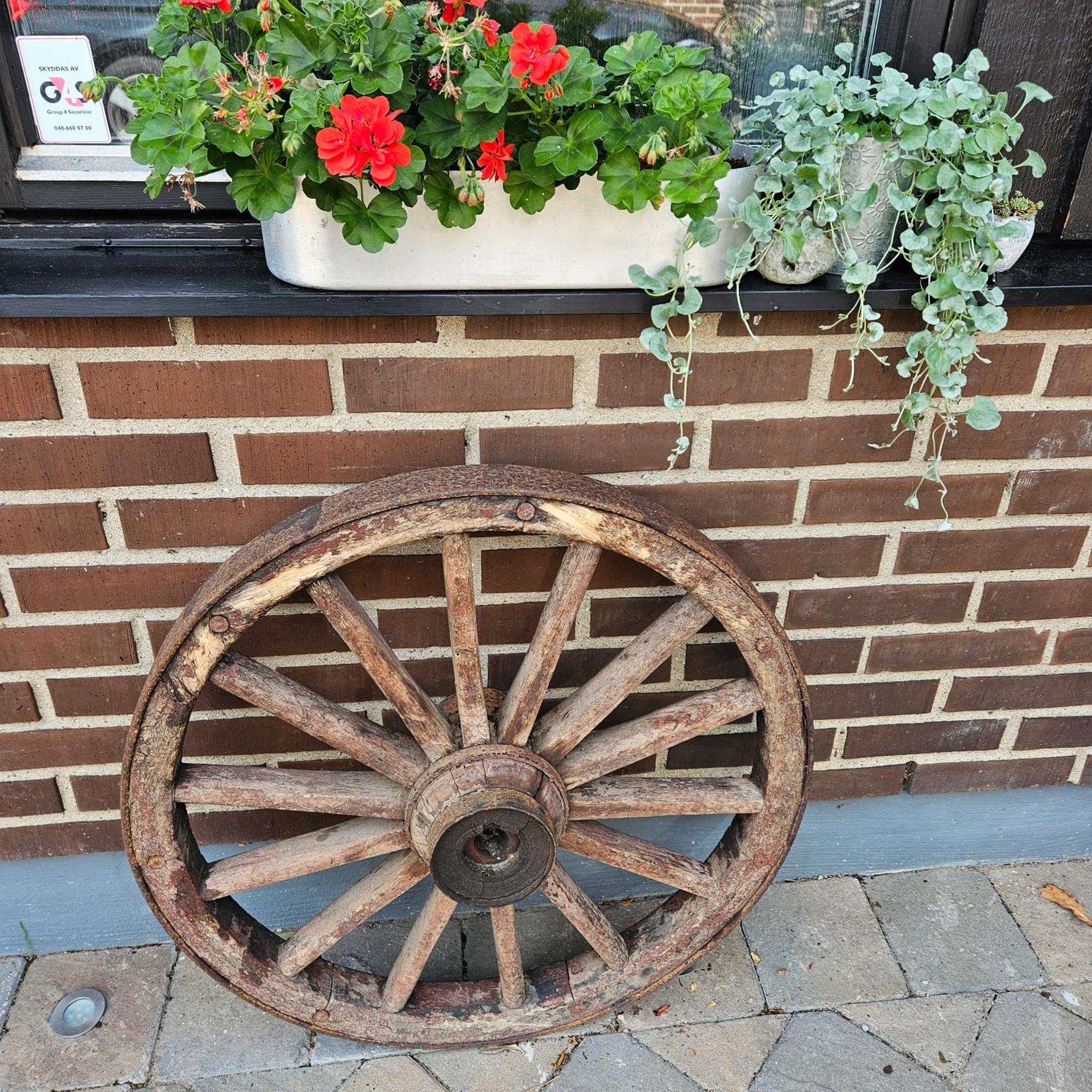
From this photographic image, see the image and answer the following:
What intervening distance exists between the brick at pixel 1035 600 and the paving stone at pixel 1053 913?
525 millimetres

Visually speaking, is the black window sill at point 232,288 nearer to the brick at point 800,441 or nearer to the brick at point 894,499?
the brick at point 800,441

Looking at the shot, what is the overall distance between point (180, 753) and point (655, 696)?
2.37ft

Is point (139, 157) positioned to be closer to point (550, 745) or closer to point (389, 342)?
point (389, 342)

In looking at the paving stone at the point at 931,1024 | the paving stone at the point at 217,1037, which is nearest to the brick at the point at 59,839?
the paving stone at the point at 217,1037

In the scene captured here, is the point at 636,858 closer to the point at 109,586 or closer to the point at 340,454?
the point at 340,454

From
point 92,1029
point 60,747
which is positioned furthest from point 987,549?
point 92,1029

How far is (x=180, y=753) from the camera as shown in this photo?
127cm

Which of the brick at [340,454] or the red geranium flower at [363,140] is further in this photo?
the brick at [340,454]

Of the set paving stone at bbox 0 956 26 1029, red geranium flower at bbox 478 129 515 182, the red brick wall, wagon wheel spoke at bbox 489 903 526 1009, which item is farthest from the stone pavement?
red geranium flower at bbox 478 129 515 182

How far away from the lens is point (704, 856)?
69.1 inches

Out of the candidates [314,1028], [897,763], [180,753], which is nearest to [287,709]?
[180,753]

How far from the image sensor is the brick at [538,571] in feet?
4.69

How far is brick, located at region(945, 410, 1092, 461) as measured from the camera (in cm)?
143

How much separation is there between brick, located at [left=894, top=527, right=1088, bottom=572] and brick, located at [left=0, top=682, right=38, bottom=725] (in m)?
1.34
